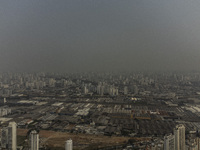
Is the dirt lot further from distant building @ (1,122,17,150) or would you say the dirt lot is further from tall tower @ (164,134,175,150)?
tall tower @ (164,134,175,150)

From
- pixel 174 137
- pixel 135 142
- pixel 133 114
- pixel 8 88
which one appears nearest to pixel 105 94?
pixel 133 114

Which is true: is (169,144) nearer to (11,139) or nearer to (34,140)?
(34,140)

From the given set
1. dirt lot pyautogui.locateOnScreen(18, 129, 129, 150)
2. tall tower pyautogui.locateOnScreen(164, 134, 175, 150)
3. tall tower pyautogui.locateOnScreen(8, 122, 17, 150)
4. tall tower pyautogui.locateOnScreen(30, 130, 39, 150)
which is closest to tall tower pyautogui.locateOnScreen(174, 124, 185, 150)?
tall tower pyautogui.locateOnScreen(164, 134, 175, 150)

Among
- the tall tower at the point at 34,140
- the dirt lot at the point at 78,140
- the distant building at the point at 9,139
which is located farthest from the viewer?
the dirt lot at the point at 78,140

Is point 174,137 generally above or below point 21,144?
above

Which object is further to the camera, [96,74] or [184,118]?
[96,74]

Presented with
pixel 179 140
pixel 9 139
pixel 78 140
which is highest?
pixel 179 140

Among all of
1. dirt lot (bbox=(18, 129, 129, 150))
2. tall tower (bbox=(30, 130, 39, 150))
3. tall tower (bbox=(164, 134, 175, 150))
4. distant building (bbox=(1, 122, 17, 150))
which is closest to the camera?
tall tower (bbox=(30, 130, 39, 150))

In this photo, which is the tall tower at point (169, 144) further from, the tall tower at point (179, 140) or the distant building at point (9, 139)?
the distant building at point (9, 139)

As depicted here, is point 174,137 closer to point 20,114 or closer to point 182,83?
point 20,114

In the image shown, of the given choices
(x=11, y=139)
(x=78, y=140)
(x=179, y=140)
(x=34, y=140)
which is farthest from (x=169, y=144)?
(x=11, y=139)

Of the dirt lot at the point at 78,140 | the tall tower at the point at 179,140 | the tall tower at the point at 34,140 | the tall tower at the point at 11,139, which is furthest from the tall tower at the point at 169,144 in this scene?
the tall tower at the point at 11,139
